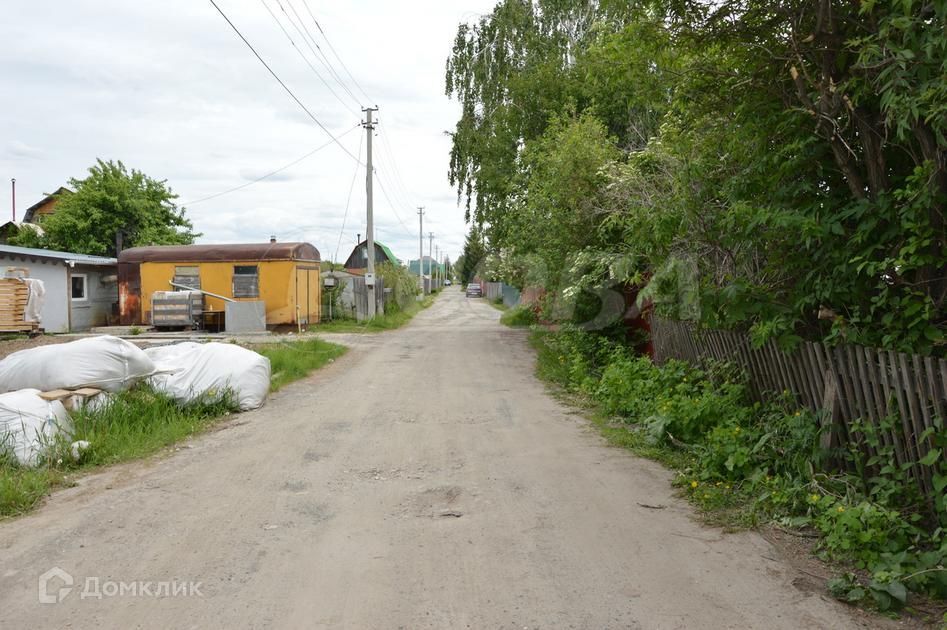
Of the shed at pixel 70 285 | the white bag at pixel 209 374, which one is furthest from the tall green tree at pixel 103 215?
the white bag at pixel 209 374

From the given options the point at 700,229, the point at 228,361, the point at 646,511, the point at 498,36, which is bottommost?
the point at 646,511

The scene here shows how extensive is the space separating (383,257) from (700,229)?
58.4 metres

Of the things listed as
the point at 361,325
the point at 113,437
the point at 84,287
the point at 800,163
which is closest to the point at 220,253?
the point at 361,325

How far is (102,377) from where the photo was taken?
24.7ft

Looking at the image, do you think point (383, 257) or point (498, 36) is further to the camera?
point (383, 257)

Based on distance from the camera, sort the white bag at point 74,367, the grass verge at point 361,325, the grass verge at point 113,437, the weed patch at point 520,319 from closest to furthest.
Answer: the grass verge at point 113,437 < the white bag at point 74,367 < the grass verge at point 361,325 < the weed patch at point 520,319

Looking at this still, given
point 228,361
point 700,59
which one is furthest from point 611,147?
point 228,361

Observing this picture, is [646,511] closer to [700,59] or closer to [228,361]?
[700,59]

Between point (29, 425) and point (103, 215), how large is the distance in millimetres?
29805

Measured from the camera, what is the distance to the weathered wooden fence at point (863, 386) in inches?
159

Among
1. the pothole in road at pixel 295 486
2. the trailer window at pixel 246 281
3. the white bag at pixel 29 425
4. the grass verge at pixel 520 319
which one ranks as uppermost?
the trailer window at pixel 246 281

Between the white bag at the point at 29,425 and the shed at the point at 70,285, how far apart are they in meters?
16.3

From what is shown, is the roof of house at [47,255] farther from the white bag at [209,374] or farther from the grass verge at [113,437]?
the grass verge at [113,437]

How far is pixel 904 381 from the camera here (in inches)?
165
